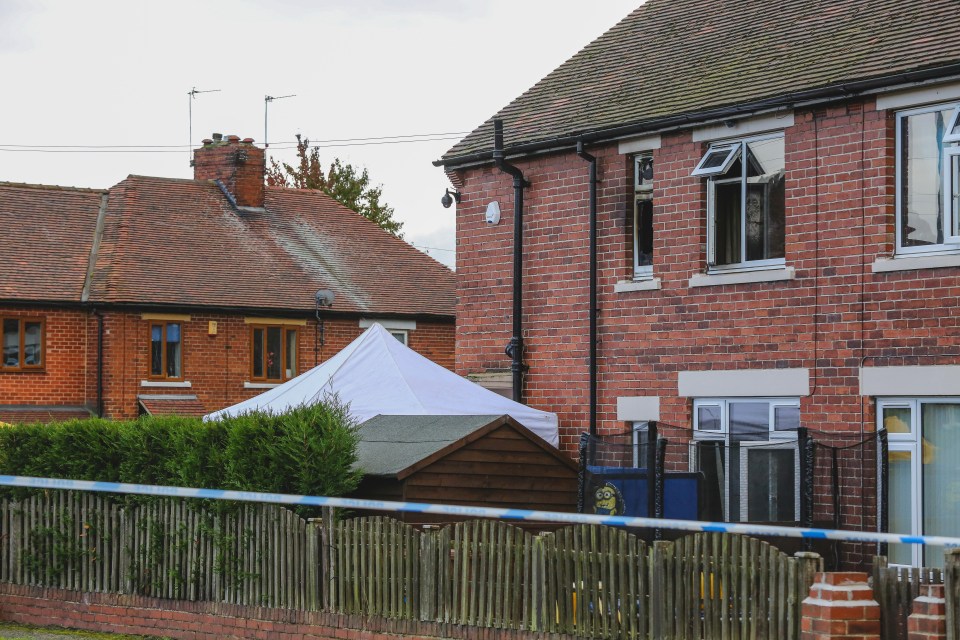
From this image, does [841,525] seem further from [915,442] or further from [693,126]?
[693,126]

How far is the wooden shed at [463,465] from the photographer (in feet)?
47.1

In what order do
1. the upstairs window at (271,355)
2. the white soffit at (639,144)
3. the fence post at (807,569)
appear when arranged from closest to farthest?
the fence post at (807,569) → the white soffit at (639,144) → the upstairs window at (271,355)

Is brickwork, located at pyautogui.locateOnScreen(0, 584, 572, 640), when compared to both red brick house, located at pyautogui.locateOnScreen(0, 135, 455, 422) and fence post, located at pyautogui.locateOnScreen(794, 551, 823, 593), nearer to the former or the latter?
fence post, located at pyautogui.locateOnScreen(794, 551, 823, 593)

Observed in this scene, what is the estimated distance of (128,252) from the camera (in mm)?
33688

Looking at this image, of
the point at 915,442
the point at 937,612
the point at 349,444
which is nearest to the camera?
the point at 937,612

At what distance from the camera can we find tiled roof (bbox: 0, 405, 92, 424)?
31156mm

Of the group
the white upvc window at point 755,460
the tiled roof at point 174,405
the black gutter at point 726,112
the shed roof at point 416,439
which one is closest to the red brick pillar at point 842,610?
the white upvc window at point 755,460

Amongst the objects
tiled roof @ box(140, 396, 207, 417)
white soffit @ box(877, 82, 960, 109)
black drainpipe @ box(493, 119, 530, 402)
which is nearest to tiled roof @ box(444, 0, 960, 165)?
white soffit @ box(877, 82, 960, 109)

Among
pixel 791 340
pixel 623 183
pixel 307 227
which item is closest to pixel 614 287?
pixel 623 183

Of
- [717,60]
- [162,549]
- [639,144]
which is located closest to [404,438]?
[162,549]

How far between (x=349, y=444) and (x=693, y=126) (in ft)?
19.1

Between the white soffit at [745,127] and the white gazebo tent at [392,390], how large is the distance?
3.75 meters

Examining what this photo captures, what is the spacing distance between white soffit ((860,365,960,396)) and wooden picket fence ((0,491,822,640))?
4090 millimetres

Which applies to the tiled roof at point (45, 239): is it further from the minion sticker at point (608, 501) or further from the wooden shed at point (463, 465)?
the minion sticker at point (608, 501)
